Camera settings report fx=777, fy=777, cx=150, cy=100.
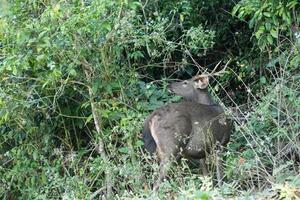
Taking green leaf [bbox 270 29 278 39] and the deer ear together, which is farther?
the deer ear

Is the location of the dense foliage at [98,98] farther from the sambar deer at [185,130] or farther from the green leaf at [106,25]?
the sambar deer at [185,130]

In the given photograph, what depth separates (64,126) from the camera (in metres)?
10.2

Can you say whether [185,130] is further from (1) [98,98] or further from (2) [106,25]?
(2) [106,25]

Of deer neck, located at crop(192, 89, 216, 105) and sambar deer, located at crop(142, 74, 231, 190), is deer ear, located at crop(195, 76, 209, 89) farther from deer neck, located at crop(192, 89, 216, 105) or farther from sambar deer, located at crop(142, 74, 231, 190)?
sambar deer, located at crop(142, 74, 231, 190)

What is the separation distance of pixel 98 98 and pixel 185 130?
1224mm

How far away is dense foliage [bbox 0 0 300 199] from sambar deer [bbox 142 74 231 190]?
0.19 metres

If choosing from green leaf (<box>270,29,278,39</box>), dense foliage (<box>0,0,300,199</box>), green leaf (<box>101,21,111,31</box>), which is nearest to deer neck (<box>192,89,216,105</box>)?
dense foliage (<box>0,0,300,199</box>)

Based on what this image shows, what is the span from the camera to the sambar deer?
30.0ft

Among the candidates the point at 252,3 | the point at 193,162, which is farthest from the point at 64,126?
the point at 252,3

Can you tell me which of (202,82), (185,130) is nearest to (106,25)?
(185,130)

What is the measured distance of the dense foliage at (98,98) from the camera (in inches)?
335

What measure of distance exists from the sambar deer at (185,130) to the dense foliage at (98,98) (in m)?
0.19

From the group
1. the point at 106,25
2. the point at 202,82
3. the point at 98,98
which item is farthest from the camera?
the point at 202,82

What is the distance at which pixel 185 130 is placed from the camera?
365 inches
